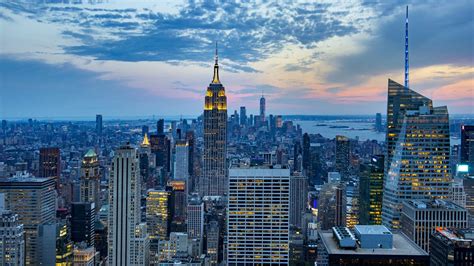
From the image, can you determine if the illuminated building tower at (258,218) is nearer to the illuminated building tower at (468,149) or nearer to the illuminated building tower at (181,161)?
the illuminated building tower at (468,149)

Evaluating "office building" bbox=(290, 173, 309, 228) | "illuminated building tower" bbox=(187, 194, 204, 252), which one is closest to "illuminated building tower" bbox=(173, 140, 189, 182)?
"illuminated building tower" bbox=(187, 194, 204, 252)

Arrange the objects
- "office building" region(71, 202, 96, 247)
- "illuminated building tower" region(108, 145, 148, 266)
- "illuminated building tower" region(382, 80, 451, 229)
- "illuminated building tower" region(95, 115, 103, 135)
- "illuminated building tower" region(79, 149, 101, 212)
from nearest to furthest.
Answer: "illuminated building tower" region(95, 115, 103, 135) → "illuminated building tower" region(108, 145, 148, 266) → "illuminated building tower" region(382, 80, 451, 229) → "office building" region(71, 202, 96, 247) → "illuminated building tower" region(79, 149, 101, 212)

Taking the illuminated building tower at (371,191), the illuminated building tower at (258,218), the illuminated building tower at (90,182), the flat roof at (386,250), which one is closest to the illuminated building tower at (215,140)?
the illuminated building tower at (90,182)

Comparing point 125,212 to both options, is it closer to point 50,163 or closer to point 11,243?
point 50,163

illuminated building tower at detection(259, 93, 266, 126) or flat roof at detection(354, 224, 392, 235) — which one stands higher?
illuminated building tower at detection(259, 93, 266, 126)

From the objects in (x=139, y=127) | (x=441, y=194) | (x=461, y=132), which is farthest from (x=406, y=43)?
(x=139, y=127)

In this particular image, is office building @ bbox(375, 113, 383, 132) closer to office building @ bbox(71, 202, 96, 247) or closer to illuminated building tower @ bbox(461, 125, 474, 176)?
illuminated building tower @ bbox(461, 125, 474, 176)

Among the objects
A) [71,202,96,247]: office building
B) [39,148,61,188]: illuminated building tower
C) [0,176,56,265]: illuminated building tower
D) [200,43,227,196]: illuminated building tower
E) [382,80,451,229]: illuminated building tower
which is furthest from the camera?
[200,43,227,196]: illuminated building tower
